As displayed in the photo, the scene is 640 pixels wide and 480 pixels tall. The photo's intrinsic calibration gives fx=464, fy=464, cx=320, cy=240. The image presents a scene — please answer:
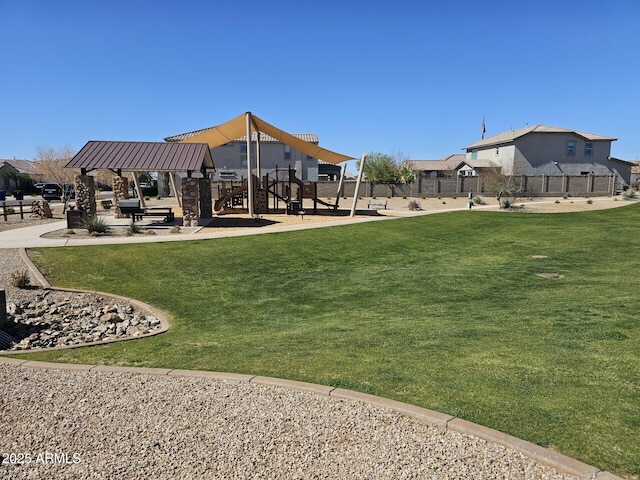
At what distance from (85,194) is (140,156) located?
10.6 ft

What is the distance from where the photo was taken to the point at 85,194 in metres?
22.9

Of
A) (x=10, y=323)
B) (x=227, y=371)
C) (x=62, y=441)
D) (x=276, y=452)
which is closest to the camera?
(x=276, y=452)

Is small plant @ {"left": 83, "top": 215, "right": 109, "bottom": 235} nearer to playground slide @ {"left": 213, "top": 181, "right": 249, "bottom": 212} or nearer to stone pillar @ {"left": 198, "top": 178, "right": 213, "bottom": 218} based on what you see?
stone pillar @ {"left": 198, "top": 178, "right": 213, "bottom": 218}

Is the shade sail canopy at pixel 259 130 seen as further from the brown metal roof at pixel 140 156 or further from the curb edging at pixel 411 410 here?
the curb edging at pixel 411 410

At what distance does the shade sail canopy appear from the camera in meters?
26.8

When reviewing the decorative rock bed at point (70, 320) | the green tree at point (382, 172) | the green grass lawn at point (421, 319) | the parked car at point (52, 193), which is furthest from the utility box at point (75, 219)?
the green tree at point (382, 172)

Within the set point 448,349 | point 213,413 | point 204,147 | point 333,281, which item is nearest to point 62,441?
point 213,413

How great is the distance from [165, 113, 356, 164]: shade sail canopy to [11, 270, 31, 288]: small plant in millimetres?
15680

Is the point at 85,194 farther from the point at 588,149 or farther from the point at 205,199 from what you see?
the point at 588,149

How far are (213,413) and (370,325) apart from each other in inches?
173

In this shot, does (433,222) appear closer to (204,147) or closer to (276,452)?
(204,147)

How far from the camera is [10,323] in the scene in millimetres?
9805

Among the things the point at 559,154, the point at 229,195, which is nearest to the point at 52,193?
the point at 229,195

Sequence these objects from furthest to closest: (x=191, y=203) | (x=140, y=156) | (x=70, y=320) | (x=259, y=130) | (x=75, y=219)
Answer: (x=259, y=130)
(x=140, y=156)
(x=191, y=203)
(x=75, y=219)
(x=70, y=320)
